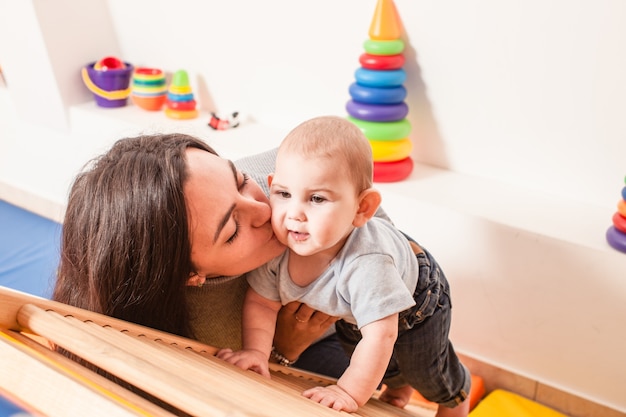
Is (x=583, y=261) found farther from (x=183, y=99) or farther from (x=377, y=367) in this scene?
(x=183, y=99)

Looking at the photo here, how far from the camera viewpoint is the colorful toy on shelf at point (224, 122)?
98.0 inches

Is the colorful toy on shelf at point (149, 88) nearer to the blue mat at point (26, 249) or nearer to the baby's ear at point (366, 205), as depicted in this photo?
the blue mat at point (26, 249)

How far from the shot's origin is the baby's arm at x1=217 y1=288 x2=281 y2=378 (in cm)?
105

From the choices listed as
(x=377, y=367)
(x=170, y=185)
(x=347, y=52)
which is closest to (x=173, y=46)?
(x=347, y=52)

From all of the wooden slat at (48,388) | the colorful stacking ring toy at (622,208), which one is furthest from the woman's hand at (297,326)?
the colorful stacking ring toy at (622,208)

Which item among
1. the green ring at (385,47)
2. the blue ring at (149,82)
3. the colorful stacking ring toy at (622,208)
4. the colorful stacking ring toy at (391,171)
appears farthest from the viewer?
the blue ring at (149,82)

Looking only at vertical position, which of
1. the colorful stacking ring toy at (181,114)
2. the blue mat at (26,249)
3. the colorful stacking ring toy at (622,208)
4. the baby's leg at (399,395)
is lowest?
the blue mat at (26,249)

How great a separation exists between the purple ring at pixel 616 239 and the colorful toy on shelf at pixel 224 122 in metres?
1.44

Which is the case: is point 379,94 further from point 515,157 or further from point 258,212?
point 258,212

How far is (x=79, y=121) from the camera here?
9.03 feet

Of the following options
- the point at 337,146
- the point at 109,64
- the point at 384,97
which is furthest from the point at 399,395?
the point at 109,64

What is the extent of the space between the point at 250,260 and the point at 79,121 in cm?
199

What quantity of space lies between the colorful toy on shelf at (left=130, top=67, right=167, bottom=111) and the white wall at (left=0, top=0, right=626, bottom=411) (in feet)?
2.05

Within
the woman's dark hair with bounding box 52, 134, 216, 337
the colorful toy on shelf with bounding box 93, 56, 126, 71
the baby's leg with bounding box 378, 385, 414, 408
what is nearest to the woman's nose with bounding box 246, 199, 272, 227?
the woman's dark hair with bounding box 52, 134, 216, 337
